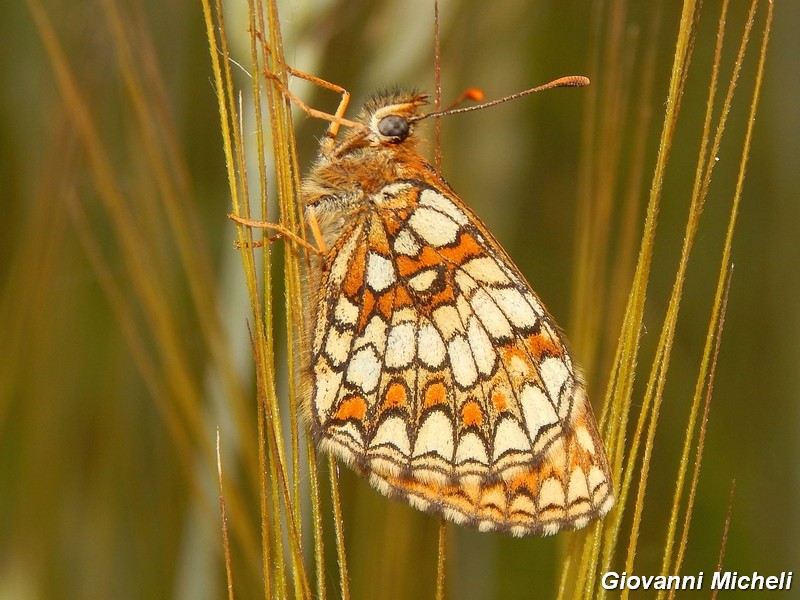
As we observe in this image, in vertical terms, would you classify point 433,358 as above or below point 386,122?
below

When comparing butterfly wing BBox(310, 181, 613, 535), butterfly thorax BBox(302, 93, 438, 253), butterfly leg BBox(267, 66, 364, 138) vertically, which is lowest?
butterfly wing BBox(310, 181, 613, 535)

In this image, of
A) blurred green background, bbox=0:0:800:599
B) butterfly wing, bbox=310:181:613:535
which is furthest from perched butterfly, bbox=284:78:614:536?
blurred green background, bbox=0:0:800:599

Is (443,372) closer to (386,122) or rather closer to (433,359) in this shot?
(433,359)

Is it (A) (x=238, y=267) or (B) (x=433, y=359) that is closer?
(B) (x=433, y=359)

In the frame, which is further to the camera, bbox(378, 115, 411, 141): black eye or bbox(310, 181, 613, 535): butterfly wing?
bbox(378, 115, 411, 141): black eye

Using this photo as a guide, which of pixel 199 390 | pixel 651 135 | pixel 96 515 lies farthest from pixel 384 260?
pixel 651 135

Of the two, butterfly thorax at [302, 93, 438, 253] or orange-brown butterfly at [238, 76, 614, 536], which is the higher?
butterfly thorax at [302, 93, 438, 253]

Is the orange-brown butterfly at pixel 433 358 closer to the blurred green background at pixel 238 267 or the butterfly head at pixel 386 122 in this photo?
the butterfly head at pixel 386 122

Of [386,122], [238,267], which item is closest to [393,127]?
[386,122]

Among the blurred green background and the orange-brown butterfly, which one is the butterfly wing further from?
the blurred green background
